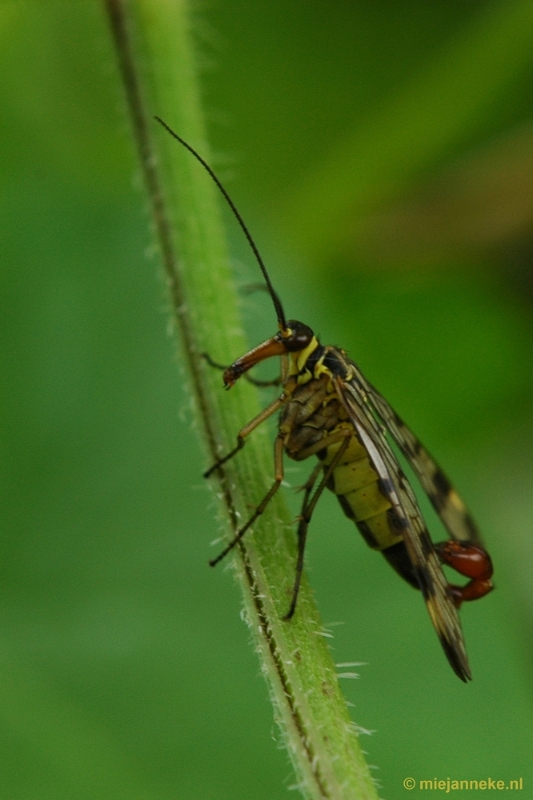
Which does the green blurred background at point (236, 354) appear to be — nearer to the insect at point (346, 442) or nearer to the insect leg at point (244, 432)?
the insect at point (346, 442)

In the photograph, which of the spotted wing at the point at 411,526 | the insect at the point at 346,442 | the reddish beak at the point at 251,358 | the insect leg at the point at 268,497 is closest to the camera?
the insect leg at the point at 268,497

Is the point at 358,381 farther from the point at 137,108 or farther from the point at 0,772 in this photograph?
the point at 0,772

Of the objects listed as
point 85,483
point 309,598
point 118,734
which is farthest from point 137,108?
point 118,734

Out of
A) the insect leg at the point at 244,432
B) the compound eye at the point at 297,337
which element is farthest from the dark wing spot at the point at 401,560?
the compound eye at the point at 297,337

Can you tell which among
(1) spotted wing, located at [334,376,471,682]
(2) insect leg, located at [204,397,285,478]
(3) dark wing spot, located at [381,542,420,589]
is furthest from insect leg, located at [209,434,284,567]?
(3) dark wing spot, located at [381,542,420,589]

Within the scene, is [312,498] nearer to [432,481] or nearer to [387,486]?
[387,486]

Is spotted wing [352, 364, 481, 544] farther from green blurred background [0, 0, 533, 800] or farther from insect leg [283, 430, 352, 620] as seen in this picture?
green blurred background [0, 0, 533, 800]

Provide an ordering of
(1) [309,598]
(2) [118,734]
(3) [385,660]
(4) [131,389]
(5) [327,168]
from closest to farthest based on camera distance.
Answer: (1) [309,598]
(2) [118,734]
(3) [385,660]
(4) [131,389]
(5) [327,168]
